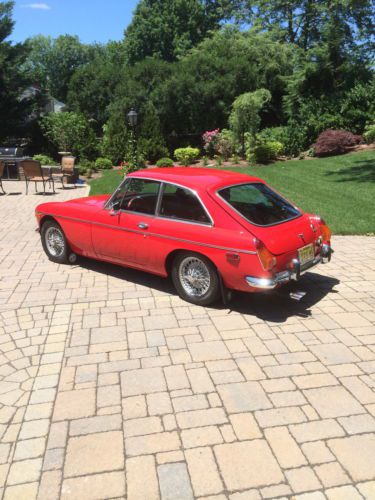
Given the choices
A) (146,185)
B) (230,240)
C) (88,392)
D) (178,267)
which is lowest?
(88,392)

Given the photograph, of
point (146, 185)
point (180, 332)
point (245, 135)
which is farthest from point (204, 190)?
point (245, 135)

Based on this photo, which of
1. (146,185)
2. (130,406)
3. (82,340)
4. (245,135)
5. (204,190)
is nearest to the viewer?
(130,406)

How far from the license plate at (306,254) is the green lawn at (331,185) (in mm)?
3681

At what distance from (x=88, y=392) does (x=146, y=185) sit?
9.78 feet

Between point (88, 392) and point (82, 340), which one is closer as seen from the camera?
point (88, 392)

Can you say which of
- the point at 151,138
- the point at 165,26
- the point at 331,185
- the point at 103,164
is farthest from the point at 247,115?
the point at 165,26

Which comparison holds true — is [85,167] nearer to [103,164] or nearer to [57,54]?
[103,164]

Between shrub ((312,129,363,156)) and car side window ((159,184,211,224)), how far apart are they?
54.2ft

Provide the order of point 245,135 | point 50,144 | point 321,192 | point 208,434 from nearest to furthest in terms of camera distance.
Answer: point 208,434 → point 321,192 → point 245,135 → point 50,144

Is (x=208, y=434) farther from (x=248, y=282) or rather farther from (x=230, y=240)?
(x=230, y=240)

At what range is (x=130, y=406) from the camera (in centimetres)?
337

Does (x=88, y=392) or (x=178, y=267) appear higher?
A: (x=178, y=267)

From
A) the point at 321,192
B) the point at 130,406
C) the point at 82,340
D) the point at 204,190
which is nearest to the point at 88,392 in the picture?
the point at 130,406

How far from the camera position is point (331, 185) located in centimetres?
1356
